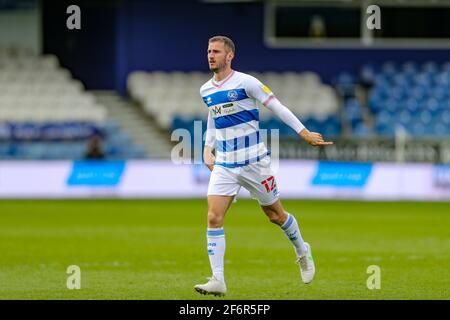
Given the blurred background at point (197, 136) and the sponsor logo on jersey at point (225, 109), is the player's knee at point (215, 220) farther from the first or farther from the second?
the blurred background at point (197, 136)

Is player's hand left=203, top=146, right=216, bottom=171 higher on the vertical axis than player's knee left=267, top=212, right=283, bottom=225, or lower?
higher

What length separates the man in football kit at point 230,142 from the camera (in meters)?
11.3

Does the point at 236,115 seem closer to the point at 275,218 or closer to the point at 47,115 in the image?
the point at 275,218

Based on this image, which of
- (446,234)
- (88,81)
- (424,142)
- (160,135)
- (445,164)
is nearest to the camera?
(446,234)

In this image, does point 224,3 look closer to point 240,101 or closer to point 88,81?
point 88,81

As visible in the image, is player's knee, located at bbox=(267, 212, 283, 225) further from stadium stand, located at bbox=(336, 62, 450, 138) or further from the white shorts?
stadium stand, located at bbox=(336, 62, 450, 138)

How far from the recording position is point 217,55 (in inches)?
443

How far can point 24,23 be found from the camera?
3775 centimetres

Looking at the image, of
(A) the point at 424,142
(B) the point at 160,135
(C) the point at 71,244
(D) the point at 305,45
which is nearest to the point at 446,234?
(C) the point at 71,244

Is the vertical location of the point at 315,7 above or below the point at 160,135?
above

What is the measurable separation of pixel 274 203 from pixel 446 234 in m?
8.58

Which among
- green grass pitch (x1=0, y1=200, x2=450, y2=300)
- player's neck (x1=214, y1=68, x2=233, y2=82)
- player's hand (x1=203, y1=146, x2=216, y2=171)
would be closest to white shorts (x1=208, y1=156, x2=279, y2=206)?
player's hand (x1=203, y1=146, x2=216, y2=171)

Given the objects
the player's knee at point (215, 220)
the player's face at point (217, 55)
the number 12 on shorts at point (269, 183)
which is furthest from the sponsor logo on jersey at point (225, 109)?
the player's knee at point (215, 220)

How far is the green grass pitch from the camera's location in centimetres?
1215
